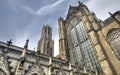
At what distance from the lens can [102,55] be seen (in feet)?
71.4

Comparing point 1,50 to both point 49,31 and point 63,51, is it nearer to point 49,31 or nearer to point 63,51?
point 63,51

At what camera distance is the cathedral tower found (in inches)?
1723

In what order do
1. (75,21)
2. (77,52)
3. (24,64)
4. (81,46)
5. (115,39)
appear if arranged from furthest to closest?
(75,21) < (77,52) < (81,46) < (115,39) < (24,64)

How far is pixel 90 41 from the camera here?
1034 inches

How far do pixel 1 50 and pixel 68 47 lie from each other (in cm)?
1814

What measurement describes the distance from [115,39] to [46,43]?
28940 mm

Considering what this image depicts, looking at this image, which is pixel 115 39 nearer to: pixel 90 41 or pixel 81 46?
pixel 90 41

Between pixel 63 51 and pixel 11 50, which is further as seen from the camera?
pixel 63 51

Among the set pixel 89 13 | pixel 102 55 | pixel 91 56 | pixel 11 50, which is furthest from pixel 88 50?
pixel 11 50

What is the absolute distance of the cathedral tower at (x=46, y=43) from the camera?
144 feet

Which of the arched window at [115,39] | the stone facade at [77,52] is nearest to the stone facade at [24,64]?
the stone facade at [77,52]

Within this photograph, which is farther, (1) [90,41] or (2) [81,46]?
(2) [81,46]

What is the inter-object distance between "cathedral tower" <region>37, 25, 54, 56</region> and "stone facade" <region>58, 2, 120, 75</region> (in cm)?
1256

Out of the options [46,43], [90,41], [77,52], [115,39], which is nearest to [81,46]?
[77,52]
